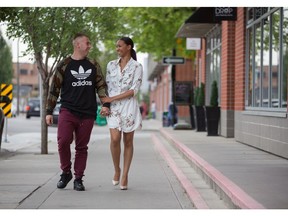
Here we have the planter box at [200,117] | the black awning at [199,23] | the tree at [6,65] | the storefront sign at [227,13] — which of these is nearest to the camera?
the storefront sign at [227,13]

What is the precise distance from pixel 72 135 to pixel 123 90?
2.74 ft

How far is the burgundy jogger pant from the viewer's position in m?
9.16

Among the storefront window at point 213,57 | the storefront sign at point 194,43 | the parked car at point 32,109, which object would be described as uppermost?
the storefront sign at point 194,43

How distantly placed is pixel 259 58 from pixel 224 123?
15.6ft

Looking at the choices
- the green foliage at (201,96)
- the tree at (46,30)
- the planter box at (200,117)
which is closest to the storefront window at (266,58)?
the tree at (46,30)

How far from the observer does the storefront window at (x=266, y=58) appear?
13.9 m

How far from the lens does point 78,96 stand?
9.08 metres

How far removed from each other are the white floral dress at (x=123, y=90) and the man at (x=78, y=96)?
0.11m

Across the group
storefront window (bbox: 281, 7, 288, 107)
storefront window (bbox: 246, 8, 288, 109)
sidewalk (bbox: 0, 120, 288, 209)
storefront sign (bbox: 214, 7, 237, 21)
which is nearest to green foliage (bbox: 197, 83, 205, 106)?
storefront sign (bbox: 214, 7, 237, 21)

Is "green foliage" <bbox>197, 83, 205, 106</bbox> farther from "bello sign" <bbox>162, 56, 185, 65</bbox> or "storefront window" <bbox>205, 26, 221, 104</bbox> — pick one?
"bello sign" <bbox>162, 56, 185, 65</bbox>

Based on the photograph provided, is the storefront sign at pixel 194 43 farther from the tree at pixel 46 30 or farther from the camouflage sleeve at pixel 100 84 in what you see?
the camouflage sleeve at pixel 100 84

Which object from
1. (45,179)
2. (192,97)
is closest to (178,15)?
(192,97)
